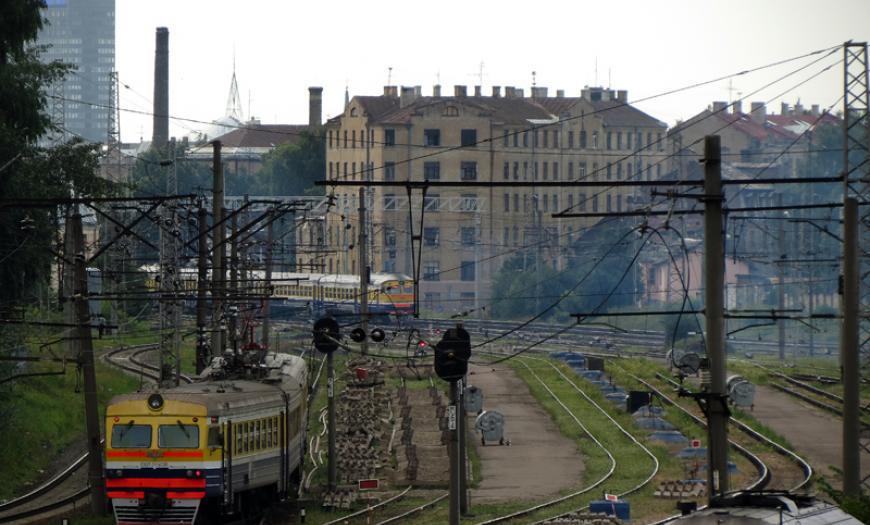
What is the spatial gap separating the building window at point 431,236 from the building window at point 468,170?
5631mm

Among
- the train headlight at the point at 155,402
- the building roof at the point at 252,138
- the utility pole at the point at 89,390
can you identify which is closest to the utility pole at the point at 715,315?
the train headlight at the point at 155,402

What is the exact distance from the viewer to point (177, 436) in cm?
2455

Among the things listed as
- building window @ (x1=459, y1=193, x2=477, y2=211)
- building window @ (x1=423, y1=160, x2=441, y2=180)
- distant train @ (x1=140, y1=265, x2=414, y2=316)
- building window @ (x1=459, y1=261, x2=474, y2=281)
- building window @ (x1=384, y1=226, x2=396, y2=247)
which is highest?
building window @ (x1=423, y1=160, x2=441, y2=180)

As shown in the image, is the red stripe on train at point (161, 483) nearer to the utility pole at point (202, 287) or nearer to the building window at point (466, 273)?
the utility pole at point (202, 287)

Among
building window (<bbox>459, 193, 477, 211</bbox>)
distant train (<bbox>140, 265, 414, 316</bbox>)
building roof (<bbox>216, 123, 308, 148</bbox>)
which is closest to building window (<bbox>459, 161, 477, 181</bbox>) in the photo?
building window (<bbox>459, 193, 477, 211</bbox>)

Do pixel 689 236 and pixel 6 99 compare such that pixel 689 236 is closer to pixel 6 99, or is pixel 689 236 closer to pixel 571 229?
pixel 571 229

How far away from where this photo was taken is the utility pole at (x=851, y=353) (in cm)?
2475

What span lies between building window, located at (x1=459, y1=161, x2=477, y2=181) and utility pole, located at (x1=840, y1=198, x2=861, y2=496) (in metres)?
81.8

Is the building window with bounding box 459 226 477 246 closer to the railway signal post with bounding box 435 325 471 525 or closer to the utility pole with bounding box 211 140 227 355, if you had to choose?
the utility pole with bounding box 211 140 227 355

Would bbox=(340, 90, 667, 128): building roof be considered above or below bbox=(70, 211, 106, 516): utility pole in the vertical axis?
above

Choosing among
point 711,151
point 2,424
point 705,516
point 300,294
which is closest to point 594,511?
point 711,151

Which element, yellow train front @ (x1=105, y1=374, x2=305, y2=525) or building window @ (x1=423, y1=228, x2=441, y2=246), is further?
building window @ (x1=423, y1=228, x2=441, y2=246)

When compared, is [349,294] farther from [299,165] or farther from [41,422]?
[299,165]

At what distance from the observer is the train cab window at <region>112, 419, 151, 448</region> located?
24594mm
